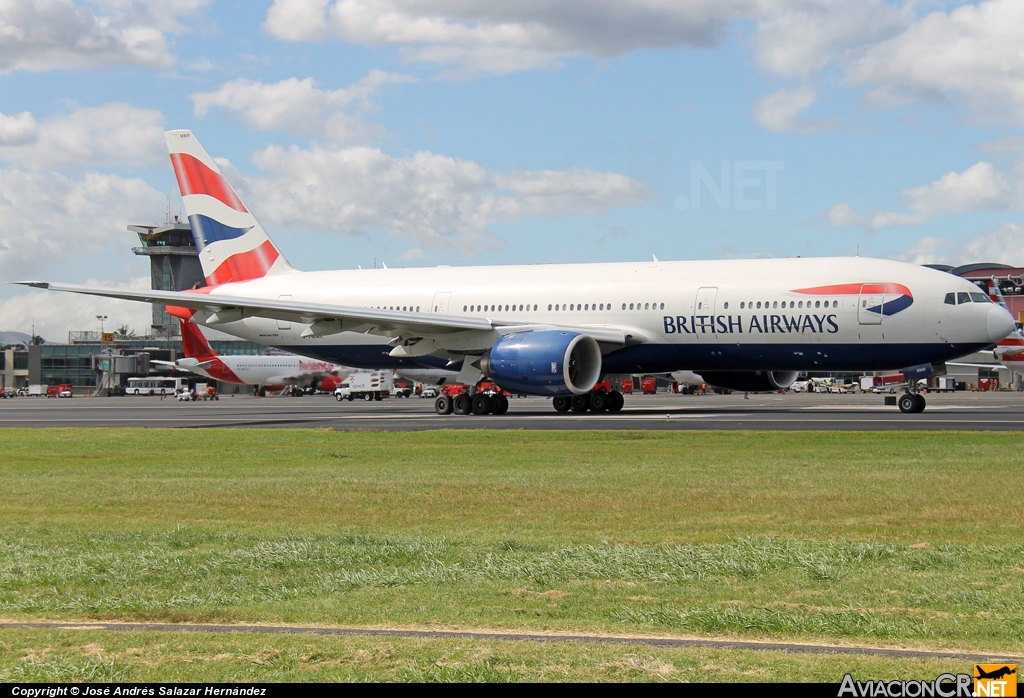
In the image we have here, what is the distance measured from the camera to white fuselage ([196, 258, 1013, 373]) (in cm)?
3173

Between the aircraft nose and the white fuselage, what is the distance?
0.13ft

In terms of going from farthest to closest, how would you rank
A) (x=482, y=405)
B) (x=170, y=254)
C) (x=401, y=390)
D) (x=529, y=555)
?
(x=170, y=254) → (x=401, y=390) → (x=482, y=405) → (x=529, y=555)

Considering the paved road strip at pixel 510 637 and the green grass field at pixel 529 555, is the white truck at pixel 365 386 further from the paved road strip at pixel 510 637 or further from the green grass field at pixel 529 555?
the paved road strip at pixel 510 637

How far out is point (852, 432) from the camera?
2430cm

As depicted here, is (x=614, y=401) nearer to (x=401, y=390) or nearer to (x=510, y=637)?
(x=510, y=637)

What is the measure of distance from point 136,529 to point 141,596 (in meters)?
3.57

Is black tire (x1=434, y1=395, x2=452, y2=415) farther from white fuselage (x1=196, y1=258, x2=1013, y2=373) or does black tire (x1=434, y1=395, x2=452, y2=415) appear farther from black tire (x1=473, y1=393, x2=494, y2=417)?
white fuselage (x1=196, y1=258, x2=1013, y2=373)

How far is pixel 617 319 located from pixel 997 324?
11262mm

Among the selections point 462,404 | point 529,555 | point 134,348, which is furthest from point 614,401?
point 134,348

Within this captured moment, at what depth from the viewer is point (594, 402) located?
123 ft

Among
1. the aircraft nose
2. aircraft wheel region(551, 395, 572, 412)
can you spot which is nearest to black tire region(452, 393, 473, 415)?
aircraft wheel region(551, 395, 572, 412)

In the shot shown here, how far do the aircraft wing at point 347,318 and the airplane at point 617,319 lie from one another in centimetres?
6

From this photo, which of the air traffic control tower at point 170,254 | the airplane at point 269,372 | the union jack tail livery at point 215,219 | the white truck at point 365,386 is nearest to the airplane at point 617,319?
the union jack tail livery at point 215,219

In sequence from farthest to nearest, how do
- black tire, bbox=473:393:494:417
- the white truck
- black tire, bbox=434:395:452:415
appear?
the white truck < black tire, bbox=434:395:452:415 < black tire, bbox=473:393:494:417
